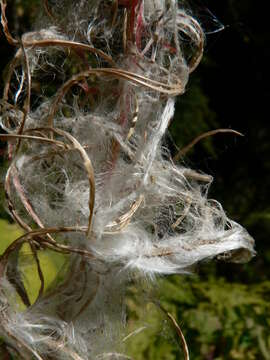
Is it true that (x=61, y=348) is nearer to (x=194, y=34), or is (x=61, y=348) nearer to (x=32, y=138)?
(x=32, y=138)

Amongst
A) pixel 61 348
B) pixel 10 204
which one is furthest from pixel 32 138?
pixel 61 348

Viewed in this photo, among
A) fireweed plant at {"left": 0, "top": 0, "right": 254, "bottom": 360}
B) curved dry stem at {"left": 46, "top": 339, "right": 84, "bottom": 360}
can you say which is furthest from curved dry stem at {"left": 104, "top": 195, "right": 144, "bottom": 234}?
curved dry stem at {"left": 46, "top": 339, "right": 84, "bottom": 360}

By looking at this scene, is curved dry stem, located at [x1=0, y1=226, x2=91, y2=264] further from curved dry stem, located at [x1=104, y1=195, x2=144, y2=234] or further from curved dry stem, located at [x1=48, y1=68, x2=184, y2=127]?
curved dry stem, located at [x1=48, y1=68, x2=184, y2=127]

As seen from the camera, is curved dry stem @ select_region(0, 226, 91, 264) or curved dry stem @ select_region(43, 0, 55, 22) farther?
curved dry stem @ select_region(43, 0, 55, 22)

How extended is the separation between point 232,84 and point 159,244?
6.67 feet

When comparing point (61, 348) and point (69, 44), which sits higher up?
point (69, 44)

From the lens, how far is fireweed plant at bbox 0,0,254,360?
A: 45 centimetres

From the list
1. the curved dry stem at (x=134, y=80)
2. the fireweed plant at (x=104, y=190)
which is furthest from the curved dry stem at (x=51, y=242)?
the curved dry stem at (x=134, y=80)

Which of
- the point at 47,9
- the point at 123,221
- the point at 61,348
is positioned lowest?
the point at 61,348

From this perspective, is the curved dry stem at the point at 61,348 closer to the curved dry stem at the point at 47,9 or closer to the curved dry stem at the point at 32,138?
the curved dry stem at the point at 32,138

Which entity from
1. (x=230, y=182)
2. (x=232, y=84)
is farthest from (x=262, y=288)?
(x=232, y=84)

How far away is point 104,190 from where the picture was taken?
467mm

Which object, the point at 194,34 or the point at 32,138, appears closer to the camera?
the point at 32,138

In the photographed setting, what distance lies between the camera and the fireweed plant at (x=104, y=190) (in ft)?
1.48
